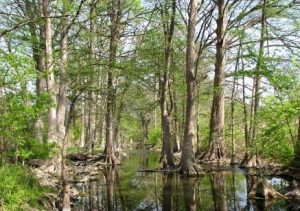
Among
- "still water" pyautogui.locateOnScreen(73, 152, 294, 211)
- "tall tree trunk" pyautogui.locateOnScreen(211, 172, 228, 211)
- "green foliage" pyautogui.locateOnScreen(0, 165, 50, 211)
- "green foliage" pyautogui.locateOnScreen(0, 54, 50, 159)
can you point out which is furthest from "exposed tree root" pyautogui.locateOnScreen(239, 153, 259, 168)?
"green foliage" pyautogui.locateOnScreen(0, 54, 50, 159)

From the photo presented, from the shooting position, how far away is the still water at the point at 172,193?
9938 millimetres

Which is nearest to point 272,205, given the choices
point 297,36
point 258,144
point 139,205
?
point 139,205

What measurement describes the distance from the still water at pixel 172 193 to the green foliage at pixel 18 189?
1248mm

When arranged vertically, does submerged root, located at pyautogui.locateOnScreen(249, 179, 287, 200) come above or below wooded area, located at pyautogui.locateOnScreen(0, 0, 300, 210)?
below

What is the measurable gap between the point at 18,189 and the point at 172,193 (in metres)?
5.19

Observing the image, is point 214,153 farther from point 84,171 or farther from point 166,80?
point 84,171

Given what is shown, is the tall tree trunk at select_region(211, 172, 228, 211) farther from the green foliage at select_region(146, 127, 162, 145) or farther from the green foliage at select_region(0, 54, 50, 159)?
the green foliage at select_region(146, 127, 162, 145)

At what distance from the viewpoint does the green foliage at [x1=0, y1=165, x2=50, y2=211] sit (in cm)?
743

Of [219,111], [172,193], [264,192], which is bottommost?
[172,193]

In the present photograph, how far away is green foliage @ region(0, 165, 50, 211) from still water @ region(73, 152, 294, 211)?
1.25 metres

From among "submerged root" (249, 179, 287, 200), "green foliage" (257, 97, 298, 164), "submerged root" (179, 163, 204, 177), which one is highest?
"green foliage" (257, 97, 298, 164)

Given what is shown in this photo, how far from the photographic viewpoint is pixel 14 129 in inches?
326

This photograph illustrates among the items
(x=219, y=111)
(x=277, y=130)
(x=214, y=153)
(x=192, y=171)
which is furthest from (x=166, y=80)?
(x=277, y=130)

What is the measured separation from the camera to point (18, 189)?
26.6ft
